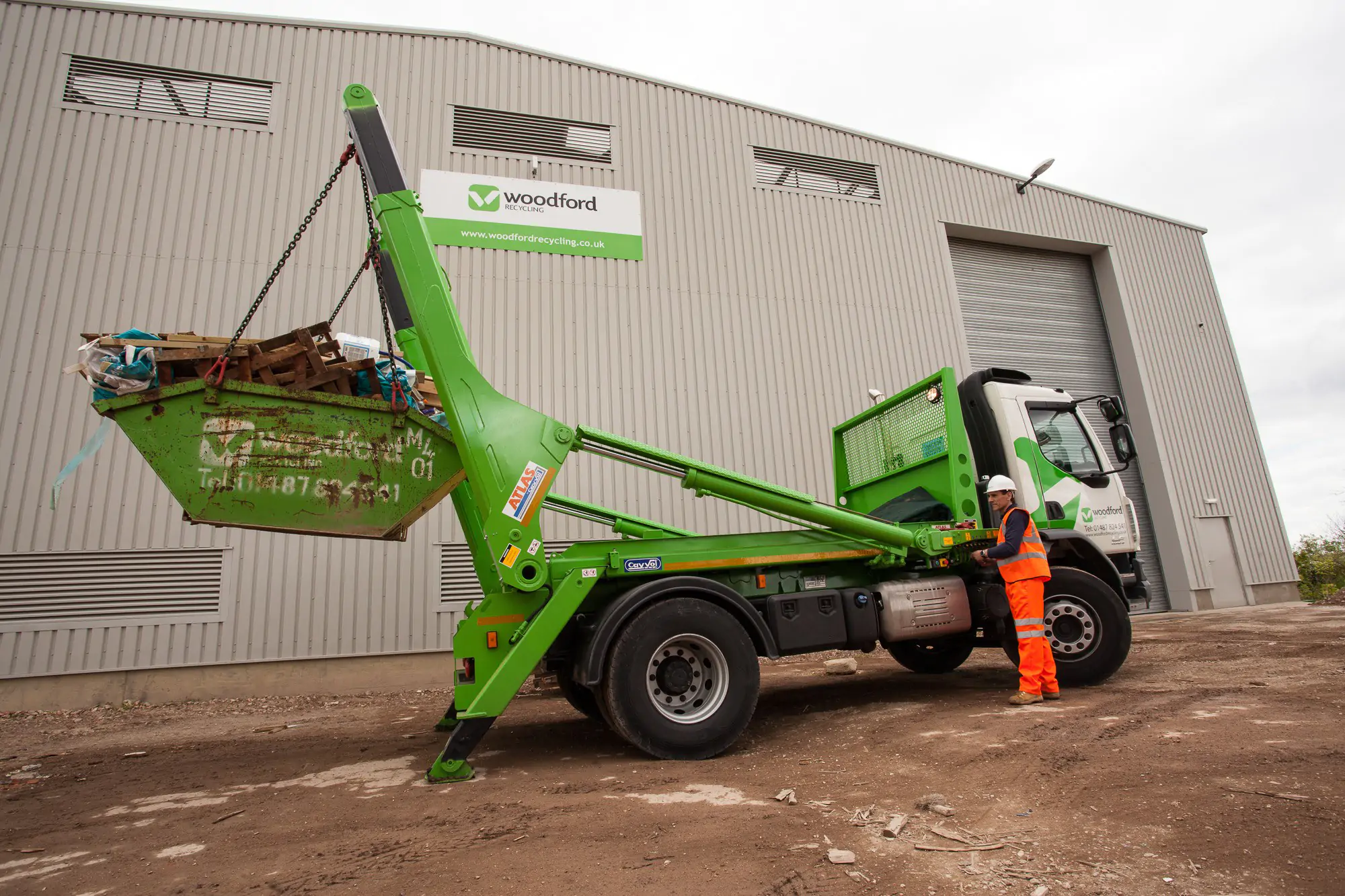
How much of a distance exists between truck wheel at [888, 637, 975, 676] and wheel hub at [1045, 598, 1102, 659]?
3.68ft

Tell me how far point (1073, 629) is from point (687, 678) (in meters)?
3.76

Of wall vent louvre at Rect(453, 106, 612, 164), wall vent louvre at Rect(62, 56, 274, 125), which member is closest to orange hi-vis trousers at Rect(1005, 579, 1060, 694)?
wall vent louvre at Rect(453, 106, 612, 164)

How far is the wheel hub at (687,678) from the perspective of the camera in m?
4.61

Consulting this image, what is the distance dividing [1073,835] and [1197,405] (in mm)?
16622

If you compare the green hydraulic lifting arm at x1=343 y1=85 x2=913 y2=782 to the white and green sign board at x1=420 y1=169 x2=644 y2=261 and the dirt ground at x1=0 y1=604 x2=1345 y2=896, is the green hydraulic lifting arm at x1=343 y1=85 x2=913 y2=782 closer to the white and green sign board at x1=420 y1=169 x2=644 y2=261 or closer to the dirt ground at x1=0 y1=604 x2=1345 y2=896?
the dirt ground at x1=0 y1=604 x2=1345 y2=896

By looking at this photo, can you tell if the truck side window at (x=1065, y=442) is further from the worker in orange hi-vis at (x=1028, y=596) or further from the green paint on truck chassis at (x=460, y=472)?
the green paint on truck chassis at (x=460, y=472)

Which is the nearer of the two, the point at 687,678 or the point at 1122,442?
the point at 687,678

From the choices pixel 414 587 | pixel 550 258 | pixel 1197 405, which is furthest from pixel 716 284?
pixel 1197 405

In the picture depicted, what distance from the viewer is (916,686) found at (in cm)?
693

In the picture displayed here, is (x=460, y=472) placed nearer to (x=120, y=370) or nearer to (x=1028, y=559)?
(x=120, y=370)

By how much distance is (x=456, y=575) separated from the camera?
9.67m

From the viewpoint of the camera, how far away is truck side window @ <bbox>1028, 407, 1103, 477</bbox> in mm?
6652

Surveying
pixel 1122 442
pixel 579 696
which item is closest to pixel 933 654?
pixel 1122 442

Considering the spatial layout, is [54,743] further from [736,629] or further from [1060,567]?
[1060,567]
